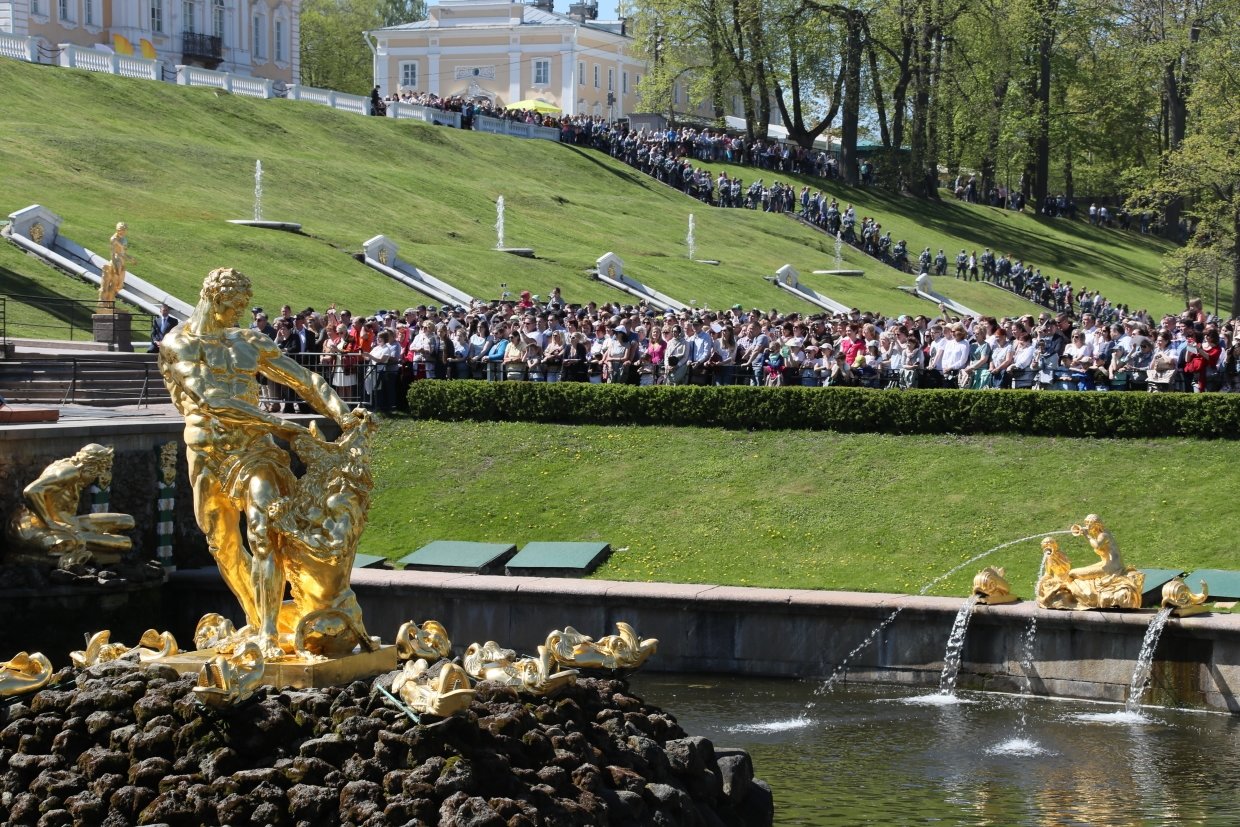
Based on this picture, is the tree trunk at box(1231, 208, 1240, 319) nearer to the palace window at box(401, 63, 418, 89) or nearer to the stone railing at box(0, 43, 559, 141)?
the stone railing at box(0, 43, 559, 141)

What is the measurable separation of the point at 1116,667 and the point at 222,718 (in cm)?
904

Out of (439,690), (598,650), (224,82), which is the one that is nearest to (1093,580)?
(598,650)

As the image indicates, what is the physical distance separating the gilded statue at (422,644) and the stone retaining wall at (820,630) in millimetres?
6122

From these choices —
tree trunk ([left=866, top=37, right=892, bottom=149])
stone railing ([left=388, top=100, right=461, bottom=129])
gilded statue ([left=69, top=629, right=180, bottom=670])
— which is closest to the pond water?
gilded statue ([left=69, top=629, right=180, bottom=670])

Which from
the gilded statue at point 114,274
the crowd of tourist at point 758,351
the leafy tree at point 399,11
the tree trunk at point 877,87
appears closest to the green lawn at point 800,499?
the crowd of tourist at point 758,351

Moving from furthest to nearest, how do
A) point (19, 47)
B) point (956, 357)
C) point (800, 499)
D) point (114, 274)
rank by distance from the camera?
point (19, 47)
point (114, 274)
point (956, 357)
point (800, 499)

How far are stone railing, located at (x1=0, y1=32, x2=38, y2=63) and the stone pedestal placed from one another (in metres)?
25.3

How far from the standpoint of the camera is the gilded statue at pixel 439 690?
373 inches

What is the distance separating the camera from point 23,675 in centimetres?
1061

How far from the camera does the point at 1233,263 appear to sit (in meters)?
49.6

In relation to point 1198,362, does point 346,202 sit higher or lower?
higher

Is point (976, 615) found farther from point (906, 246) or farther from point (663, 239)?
point (906, 246)

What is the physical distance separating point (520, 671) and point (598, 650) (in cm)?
68

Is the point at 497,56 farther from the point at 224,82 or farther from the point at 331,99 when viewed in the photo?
the point at 224,82
